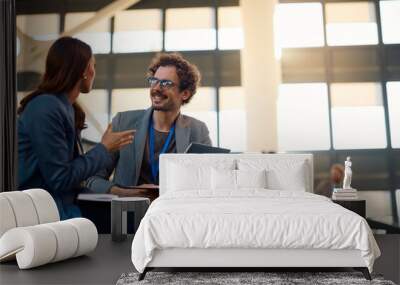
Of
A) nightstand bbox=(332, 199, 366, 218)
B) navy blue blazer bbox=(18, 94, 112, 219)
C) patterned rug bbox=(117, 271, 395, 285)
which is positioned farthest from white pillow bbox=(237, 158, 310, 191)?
navy blue blazer bbox=(18, 94, 112, 219)

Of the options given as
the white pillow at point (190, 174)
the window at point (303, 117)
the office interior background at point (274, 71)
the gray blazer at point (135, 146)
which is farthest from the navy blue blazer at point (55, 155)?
the window at point (303, 117)

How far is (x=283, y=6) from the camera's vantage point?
5.95 meters

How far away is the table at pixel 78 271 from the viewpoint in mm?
3486

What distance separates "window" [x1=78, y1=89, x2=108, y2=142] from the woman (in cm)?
7

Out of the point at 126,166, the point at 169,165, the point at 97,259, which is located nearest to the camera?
the point at 97,259

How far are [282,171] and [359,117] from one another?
1.31 m

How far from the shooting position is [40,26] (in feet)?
20.1

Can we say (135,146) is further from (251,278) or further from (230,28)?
(251,278)

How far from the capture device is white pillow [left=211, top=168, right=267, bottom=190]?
5012mm

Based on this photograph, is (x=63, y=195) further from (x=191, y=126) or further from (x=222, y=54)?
(x=222, y=54)

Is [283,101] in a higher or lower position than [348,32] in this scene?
lower

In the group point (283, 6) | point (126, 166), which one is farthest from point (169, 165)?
point (283, 6)

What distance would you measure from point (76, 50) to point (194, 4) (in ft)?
5.05

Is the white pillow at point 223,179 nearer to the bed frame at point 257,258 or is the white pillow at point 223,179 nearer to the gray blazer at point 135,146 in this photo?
the gray blazer at point 135,146
